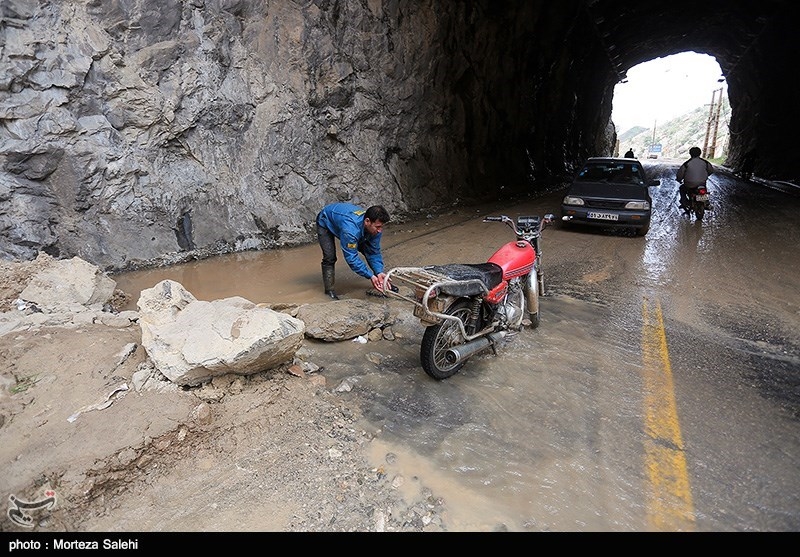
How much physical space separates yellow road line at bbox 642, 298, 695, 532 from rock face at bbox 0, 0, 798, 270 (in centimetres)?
716

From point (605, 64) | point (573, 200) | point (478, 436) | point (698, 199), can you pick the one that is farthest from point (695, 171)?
point (605, 64)

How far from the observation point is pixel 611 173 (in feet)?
38.3

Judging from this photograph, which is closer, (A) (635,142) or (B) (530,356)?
(B) (530,356)

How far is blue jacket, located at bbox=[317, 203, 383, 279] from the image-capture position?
17.6 feet

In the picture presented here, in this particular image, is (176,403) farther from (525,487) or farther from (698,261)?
(698,261)

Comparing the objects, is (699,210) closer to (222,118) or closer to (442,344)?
(442,344)

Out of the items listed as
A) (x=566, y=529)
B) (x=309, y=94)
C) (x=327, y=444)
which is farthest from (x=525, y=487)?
(x=309, y=94)

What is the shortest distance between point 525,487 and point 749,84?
1633 inches

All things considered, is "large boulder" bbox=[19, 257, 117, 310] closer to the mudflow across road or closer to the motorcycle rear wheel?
the mudflow across road

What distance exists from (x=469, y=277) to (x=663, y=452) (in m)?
2.01

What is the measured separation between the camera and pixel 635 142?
322 ft

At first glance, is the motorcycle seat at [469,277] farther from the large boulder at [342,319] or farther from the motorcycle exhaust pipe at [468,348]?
the large boulder at [342,319]

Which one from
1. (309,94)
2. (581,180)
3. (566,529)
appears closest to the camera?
(566,529)

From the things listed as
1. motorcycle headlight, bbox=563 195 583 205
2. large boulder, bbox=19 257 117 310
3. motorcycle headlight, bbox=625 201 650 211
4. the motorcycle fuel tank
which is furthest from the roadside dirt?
motorcycle headlight, bbox=625 201 650 211
